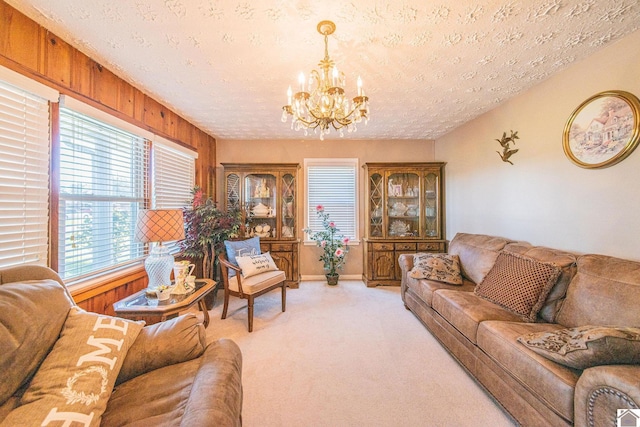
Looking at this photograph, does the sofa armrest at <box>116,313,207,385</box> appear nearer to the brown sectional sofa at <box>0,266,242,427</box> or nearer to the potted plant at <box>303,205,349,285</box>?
the brown sectional sofa at <box>0,266,242,427</box>

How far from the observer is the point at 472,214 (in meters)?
3.53

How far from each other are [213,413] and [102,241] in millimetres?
2042

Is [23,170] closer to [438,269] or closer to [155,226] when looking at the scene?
[155,226]

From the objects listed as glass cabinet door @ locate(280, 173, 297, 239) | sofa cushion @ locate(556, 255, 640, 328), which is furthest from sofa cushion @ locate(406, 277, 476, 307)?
glass cabinet door @ locate(280, 173, 297, 239)

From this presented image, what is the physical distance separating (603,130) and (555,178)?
51cm

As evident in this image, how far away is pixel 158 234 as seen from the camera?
2068mm

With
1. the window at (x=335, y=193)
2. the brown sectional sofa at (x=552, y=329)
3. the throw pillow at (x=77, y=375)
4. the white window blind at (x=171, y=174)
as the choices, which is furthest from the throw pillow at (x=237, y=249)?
the brown sectional sofa at (x=552, y=329)

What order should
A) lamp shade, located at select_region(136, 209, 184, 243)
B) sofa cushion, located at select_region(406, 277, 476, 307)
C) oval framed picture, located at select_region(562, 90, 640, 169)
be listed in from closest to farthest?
oval framed picture, located at select_region(562, 90, 640, 169) → lamp shade, located at select_region(136, 209, 184, 243) → sofa cushion, located at select_region(406, 277, 476, 307)

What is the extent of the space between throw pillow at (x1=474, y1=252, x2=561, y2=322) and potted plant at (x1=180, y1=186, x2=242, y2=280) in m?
3.01

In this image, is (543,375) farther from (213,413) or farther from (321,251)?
(321,251)

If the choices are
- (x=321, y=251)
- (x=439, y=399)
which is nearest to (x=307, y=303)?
Answer: (x=321, y=251)

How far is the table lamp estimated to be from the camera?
2057mm

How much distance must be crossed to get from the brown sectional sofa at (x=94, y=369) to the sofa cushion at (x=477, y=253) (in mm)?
2546

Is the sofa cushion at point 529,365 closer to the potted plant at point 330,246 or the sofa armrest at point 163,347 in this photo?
the sofa armrest at point 163,347
